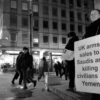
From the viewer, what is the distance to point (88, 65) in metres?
2.67

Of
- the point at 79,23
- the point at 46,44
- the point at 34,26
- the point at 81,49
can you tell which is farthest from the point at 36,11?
the point at 81,49

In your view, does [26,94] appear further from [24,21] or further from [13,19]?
[24,21]

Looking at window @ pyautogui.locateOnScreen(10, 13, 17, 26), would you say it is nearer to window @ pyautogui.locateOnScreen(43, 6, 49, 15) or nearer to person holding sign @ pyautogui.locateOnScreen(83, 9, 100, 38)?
window @ pyautogui.locateOnScreen(43, 6, 49, 15)

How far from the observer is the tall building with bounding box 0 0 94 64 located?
3797cm

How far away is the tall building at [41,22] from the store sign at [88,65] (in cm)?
3372

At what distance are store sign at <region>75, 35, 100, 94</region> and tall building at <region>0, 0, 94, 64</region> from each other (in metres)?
33.7

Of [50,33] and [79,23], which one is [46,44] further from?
[79,23]

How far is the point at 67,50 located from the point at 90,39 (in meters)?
2.72

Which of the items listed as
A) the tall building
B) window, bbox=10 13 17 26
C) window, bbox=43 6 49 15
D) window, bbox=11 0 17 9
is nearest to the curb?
the tall building

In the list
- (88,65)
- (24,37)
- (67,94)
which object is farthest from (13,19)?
(88,65)

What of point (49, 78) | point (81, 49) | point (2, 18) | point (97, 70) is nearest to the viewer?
point (97, 70)

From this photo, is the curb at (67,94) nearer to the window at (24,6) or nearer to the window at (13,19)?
the window at (13,19)

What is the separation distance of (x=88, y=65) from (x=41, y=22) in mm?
38658

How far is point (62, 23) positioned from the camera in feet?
A: 141
